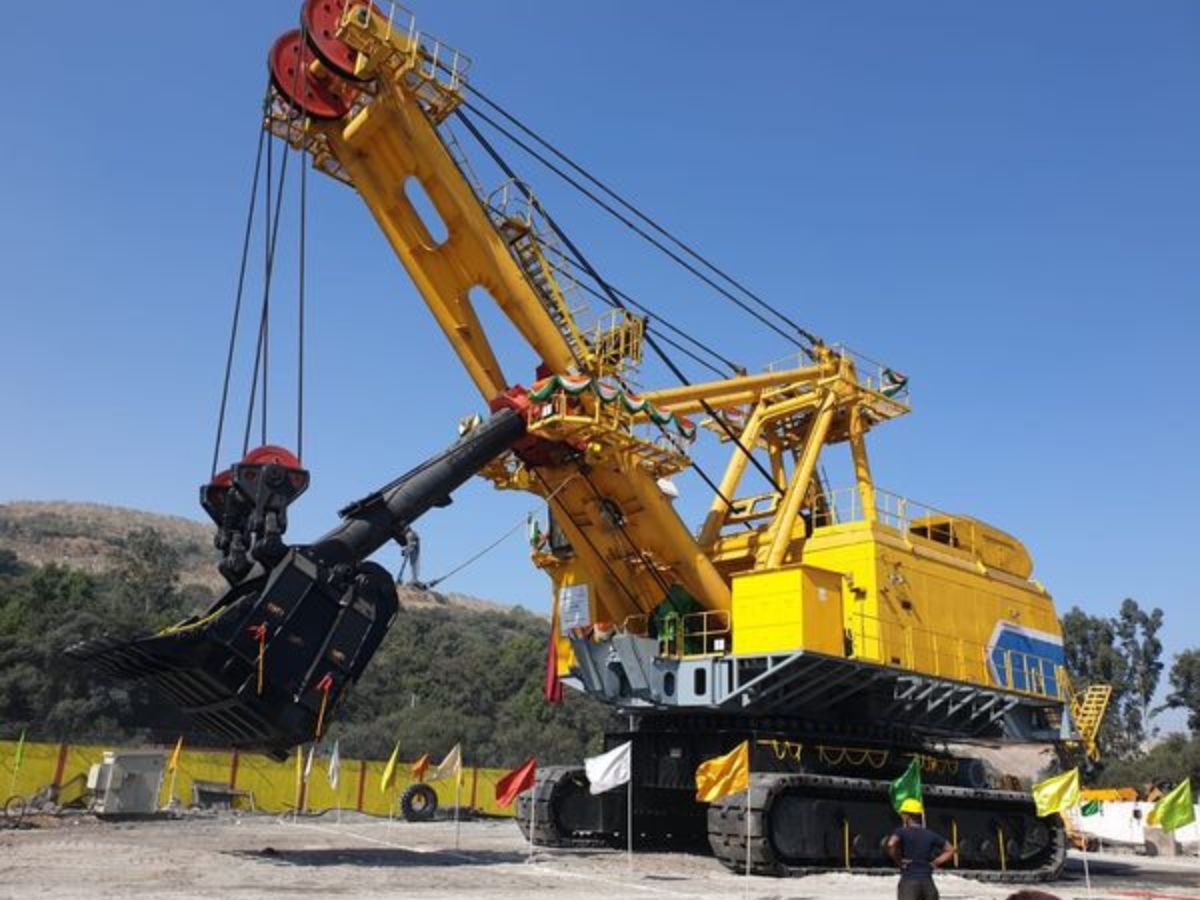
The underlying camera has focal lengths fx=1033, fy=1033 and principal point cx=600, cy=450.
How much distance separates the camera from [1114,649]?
7244cm

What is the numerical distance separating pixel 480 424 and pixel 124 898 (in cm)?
810

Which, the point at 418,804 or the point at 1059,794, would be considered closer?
the point at 1059,794

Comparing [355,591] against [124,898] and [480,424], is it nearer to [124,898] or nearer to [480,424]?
[480,424]

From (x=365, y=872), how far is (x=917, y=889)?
7.35 m

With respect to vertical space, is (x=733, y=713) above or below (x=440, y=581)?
below

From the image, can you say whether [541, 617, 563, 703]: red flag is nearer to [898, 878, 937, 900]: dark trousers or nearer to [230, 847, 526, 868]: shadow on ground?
[230, 847, 526, 868]: shadow on ground

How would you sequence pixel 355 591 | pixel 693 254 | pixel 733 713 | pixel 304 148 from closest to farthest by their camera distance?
pixel 355 591
pixel 304 148
pixel 733 713
pixel 693 254

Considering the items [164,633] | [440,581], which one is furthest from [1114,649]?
[164,633]

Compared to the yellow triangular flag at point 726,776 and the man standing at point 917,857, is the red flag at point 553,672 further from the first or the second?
the man standing at point 917,857

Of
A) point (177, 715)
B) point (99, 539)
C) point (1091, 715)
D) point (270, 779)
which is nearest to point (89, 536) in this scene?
point (99, 539)

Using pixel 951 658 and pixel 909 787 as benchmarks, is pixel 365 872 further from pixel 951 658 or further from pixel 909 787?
pixel 951 658

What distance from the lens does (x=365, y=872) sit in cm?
1252

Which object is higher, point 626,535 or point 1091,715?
point 626,535

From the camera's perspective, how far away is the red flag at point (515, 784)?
53.9 feet
